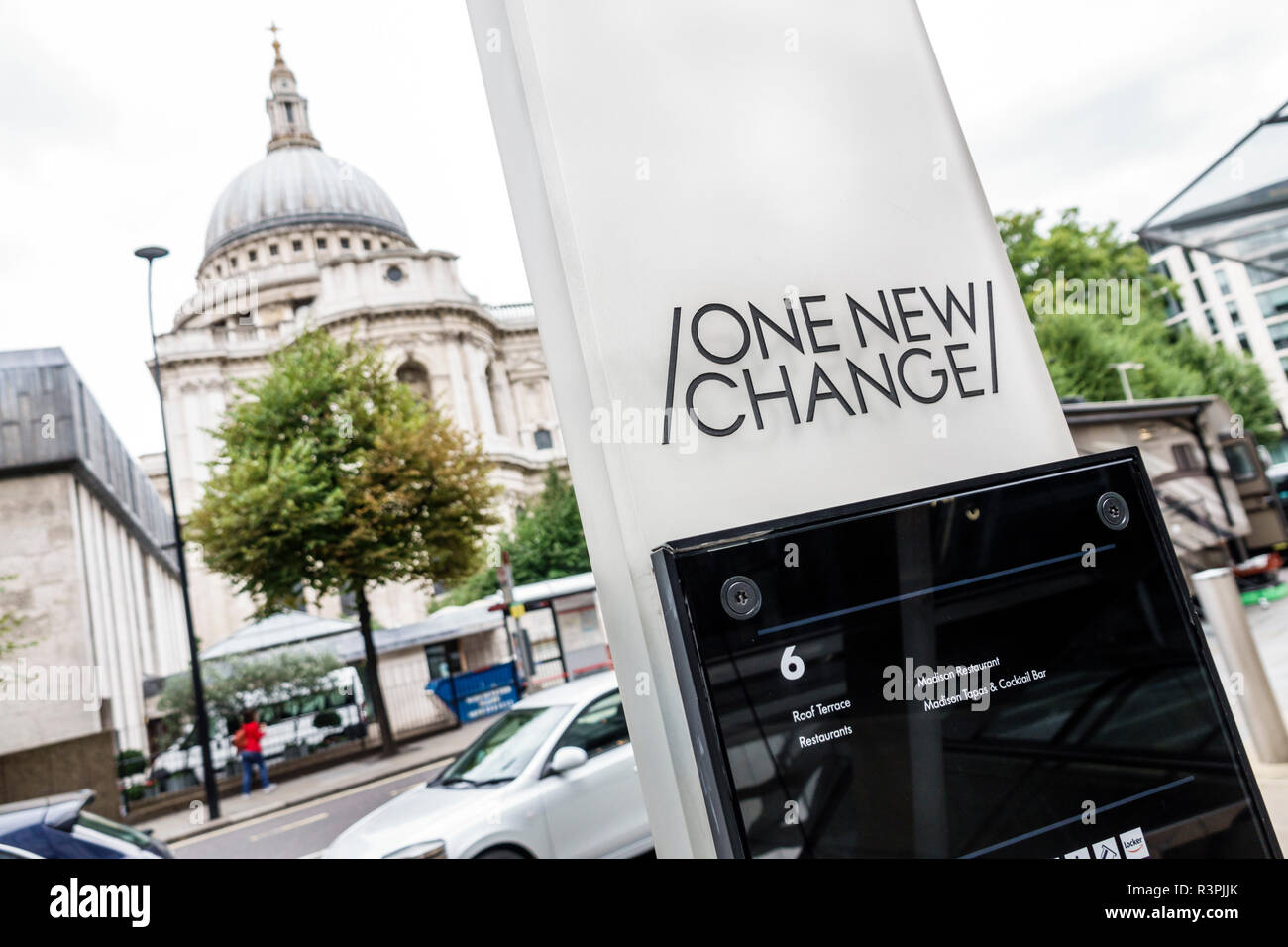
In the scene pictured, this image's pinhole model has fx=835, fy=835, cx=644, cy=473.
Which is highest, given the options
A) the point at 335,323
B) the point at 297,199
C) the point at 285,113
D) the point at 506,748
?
the point at 285,113

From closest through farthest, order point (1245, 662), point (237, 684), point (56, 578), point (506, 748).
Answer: point (1245, 662) → point (506, 748) → point (56, 578) → point (237, 684)

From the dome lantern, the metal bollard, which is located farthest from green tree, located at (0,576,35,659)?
the dome lantern

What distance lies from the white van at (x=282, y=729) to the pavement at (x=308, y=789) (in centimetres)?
90

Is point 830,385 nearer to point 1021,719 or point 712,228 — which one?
point 712,228

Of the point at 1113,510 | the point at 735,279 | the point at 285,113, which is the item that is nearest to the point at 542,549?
the point at 735,279

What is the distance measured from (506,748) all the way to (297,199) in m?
48.7

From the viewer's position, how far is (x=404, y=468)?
1500 cm

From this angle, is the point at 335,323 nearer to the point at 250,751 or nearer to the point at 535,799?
the point at 250,751

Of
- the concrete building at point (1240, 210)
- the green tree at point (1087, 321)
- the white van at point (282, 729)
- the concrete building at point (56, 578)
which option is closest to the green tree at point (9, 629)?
the concrete building at point (56, 578)

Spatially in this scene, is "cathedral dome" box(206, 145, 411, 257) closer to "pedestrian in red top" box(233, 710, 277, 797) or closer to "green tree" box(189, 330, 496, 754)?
"green tree" box(189, 330, 496, 754)

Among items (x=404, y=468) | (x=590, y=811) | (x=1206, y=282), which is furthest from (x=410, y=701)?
(x=1206, y=282)

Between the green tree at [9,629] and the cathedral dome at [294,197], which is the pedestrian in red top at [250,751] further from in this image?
the cathedral dome at [294,197]

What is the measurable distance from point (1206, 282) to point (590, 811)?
1931 inches

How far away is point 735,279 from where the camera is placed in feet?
3.09
